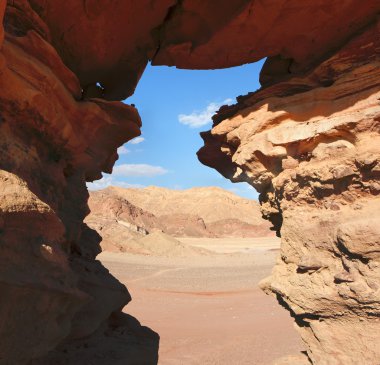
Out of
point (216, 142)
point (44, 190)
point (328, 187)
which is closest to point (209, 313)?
point (216, 142)

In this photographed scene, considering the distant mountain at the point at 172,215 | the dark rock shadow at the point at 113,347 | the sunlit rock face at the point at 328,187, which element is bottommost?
the dark rock shadow at the point at 113,347

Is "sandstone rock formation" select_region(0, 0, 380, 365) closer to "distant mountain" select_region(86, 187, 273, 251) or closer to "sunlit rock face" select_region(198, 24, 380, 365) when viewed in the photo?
"sunlit rock face" select_region(198, 24, 380, 365)

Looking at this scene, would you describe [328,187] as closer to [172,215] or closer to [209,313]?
[209,313]

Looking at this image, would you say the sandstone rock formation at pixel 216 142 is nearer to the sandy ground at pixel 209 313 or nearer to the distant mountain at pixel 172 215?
the sandy ground at pixel 209 313

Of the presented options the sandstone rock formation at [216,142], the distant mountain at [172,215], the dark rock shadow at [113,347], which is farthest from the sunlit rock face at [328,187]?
the distant mountain at [172,215]

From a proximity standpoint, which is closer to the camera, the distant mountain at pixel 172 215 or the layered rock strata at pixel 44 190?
the layered rock strata at pixel 44 190

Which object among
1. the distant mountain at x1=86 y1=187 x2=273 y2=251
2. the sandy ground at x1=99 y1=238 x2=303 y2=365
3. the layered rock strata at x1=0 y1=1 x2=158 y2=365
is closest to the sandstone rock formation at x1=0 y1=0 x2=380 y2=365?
the layered rock strata at x1=0 y1=1 x2=158 y2=365

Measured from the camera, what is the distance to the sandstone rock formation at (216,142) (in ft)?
13.5

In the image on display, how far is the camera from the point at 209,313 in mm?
12234

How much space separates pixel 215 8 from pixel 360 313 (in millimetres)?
4947

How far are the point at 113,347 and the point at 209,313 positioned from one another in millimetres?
6375

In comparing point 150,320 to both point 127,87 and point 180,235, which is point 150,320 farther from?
point 180,235

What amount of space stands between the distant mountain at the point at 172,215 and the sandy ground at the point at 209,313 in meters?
11.4

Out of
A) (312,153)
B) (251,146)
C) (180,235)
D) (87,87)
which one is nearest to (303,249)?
(312,153)
